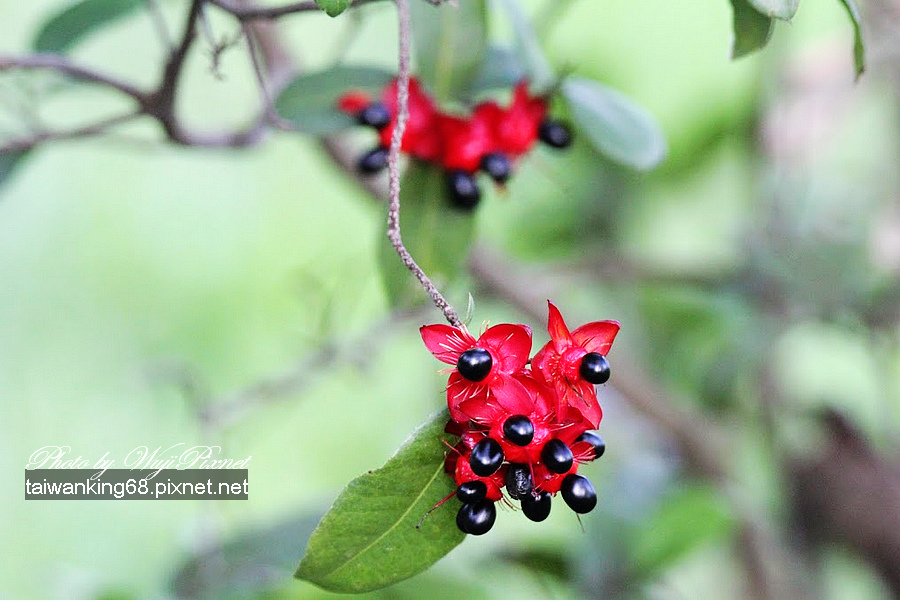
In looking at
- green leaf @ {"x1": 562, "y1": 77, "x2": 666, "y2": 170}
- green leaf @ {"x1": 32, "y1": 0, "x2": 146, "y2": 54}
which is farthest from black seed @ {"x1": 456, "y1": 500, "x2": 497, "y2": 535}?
green leaf @ {"x1": 32, "y1": 0, "x2": 146, "y2": 54}

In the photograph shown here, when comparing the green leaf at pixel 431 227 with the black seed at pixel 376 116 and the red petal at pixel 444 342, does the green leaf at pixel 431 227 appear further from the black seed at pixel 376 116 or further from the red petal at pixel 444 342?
the red petal at pixel 444 342

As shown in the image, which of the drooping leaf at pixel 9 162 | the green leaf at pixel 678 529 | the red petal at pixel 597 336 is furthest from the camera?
the green leaf at pixel 678 529

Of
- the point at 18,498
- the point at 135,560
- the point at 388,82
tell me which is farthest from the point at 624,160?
the point at 18,498

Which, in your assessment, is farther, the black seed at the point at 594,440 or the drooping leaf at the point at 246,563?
the drooping leaf at the point at 246,563

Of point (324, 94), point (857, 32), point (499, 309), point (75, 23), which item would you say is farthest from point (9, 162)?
point (499, 309)

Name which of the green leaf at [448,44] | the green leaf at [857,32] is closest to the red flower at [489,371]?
the green leaf at [857,32]

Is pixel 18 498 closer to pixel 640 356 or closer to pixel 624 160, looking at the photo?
pixel 640 356

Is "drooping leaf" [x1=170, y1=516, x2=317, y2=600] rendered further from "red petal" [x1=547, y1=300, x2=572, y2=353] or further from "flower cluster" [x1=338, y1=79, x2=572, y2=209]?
"red petal" [x1=547, y1=300, x2=572, y2=353]
